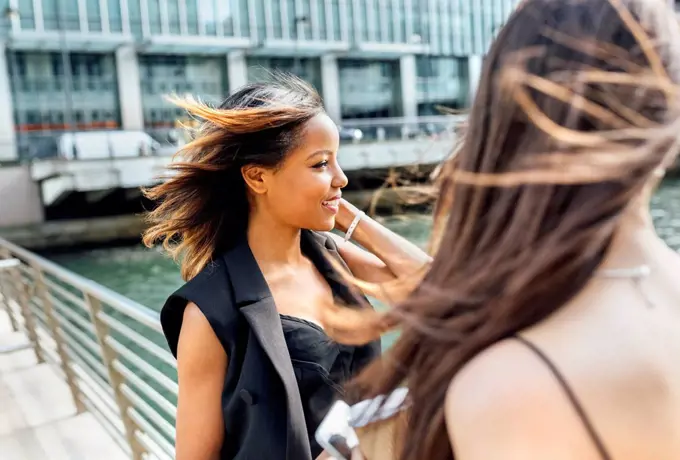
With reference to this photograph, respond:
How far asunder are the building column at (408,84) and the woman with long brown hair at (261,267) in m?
34.6

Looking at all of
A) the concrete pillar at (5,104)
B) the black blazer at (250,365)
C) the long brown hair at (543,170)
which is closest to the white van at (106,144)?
the concrete pillar at (5,104)

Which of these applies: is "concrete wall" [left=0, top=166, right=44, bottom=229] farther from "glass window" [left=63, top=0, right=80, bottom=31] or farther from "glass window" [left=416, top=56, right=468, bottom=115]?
"glass window" [left=416, top=56, right=468, bottom=115]

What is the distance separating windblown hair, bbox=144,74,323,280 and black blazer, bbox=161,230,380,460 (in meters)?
0.19

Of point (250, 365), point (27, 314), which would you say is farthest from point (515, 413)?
point (27, 314)

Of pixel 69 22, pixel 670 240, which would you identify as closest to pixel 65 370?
pixel 670 240

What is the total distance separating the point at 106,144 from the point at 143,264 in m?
7.31

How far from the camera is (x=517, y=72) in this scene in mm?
723

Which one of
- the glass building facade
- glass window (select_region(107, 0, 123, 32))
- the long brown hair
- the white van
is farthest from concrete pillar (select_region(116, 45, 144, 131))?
the long brown hair

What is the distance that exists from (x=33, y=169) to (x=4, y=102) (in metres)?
8.57

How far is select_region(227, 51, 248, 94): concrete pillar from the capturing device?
1192 inches

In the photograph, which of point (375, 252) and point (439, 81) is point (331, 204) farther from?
point (439, 81)

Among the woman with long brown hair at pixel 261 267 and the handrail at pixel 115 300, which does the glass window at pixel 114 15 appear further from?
Answer: the woman with long brown hair at pixel 261 267

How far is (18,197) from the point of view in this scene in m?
18.7

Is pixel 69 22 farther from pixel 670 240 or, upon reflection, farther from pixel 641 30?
pixel 641 30
